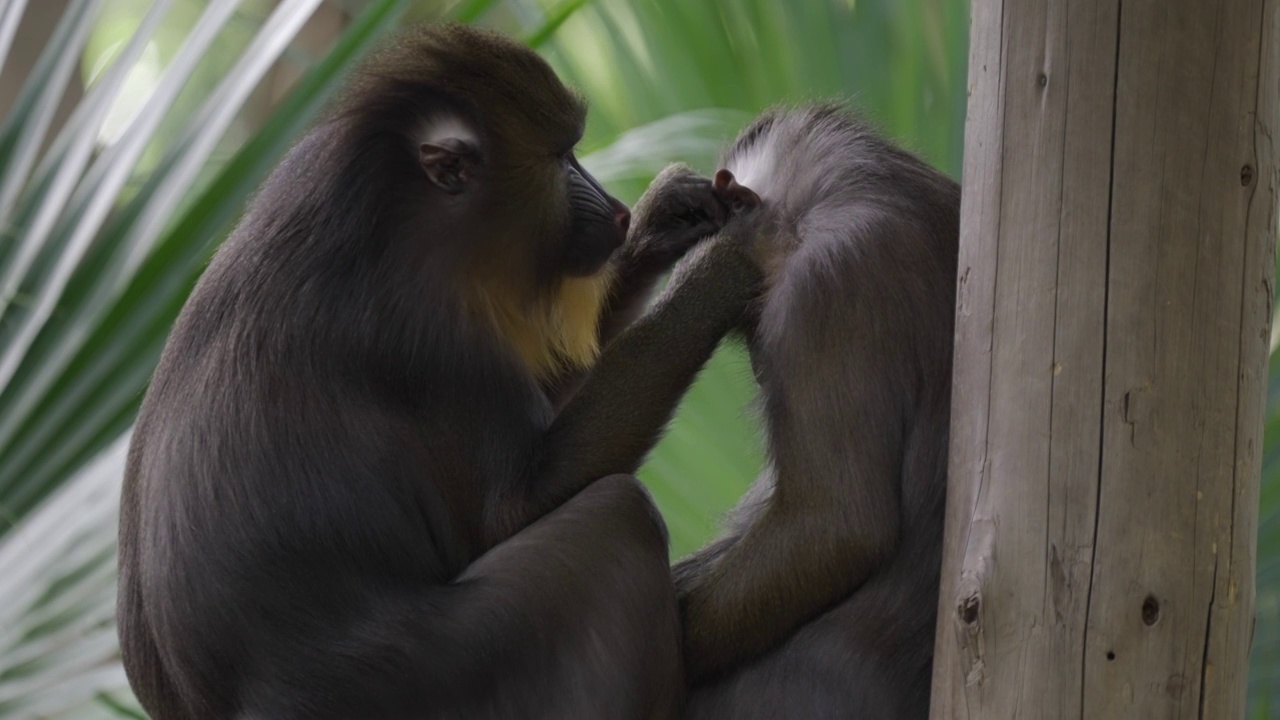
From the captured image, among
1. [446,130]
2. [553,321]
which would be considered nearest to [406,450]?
[553,321]

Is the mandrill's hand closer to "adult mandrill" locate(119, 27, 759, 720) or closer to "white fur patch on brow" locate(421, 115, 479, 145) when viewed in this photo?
"adult mandrill" locate(119, 27, 759, 720)

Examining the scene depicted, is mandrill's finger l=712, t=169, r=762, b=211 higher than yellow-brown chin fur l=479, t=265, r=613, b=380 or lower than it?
higher

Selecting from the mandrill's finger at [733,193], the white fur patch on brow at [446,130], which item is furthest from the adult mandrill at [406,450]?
the mandrill's finger at [733,193]

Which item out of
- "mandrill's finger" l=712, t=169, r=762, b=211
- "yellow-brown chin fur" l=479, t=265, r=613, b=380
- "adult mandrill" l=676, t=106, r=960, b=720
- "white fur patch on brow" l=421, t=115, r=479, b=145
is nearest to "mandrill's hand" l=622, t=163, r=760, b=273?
"mandrill's finger" l=712, t=169, r=762, b=211

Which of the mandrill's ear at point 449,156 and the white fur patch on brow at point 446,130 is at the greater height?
the white fur patch on brow at point 446,130

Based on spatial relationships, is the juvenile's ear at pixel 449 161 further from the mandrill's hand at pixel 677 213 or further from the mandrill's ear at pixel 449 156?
the mandrill's hand at pixel 677 213

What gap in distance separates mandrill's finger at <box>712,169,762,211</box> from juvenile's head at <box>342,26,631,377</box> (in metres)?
0.20

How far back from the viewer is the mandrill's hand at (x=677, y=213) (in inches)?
118

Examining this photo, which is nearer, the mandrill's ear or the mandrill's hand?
the mandrill's ear

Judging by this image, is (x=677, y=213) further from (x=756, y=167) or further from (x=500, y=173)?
(x=500, y=173)

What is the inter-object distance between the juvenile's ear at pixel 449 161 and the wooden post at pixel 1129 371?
1032mm

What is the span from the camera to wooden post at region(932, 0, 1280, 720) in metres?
2.12

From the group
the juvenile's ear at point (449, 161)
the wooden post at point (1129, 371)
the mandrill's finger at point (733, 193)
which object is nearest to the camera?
the wooden post at point (1129, 371)

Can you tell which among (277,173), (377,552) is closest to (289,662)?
(377,552)
